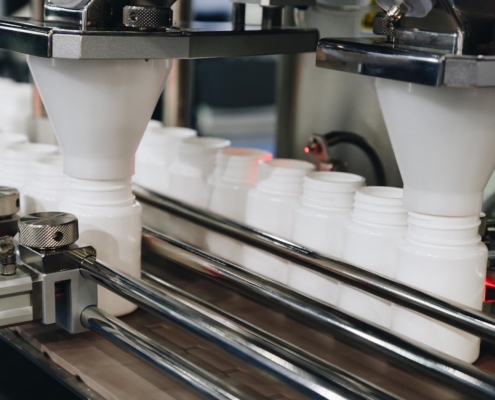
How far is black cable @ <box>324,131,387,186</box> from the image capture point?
1262 mm

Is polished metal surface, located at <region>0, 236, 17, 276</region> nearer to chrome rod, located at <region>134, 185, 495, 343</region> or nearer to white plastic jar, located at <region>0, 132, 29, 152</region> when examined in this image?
chrome rod, located at <region>134, 185, 495, 343</region>

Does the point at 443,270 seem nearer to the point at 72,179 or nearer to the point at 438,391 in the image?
the point at 438,391

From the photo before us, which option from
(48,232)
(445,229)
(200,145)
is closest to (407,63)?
(445,229)

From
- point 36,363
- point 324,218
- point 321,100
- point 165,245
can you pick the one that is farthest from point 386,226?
point 321,100

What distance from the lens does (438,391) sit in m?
0.79

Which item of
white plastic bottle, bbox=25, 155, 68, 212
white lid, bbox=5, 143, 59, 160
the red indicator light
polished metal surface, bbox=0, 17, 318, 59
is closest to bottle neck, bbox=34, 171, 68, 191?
white plastic bottle, bbox=25, 155, 68, 212

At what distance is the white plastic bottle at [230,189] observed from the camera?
111 centimetres

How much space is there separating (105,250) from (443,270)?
39 centimetres

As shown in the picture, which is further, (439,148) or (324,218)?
(324,218)

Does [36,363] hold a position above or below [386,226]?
below

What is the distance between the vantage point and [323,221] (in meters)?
0.96

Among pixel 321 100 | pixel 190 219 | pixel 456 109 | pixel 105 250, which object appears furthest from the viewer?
pixel 321 100

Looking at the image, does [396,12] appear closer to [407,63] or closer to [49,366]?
[407,63]

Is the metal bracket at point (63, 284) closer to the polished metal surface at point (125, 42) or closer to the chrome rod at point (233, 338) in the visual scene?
the chrome rod at point (233, 338)
